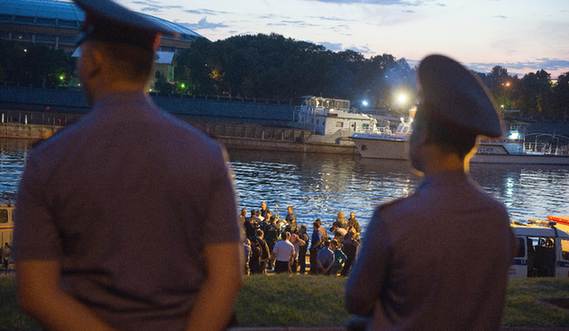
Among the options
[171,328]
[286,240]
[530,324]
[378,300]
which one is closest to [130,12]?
[171,328]

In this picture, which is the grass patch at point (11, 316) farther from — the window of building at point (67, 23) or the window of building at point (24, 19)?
the window of building at point (67, 23)

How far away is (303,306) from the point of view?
8.34 m

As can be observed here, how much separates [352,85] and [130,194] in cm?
11341

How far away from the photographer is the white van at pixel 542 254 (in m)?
16.6

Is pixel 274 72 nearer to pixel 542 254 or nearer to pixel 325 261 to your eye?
pixel 542 254

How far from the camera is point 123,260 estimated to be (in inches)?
91.7

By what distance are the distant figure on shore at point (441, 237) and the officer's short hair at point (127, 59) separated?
0.93 metres

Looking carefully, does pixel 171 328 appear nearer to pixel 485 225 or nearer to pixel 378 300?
pixel 378 300

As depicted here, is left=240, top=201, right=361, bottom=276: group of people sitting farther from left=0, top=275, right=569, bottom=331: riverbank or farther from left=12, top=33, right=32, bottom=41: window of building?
left=12, top=33, right=32, bottom=41: window of building

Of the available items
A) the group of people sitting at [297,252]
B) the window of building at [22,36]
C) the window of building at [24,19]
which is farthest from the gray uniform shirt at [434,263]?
the window of building at [24,19]

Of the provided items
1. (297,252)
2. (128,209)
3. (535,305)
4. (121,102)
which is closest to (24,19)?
(297,252)

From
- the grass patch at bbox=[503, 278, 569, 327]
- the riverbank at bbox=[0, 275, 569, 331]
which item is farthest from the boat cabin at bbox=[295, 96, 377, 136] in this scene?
the riverbank at bbox=[0, 275, 569, 331]

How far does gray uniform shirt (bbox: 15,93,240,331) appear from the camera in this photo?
2291mm

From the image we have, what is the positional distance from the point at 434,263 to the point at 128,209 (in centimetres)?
108
